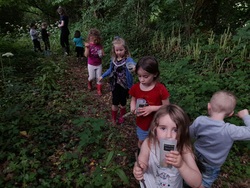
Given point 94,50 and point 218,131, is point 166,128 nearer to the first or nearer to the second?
point 218,131

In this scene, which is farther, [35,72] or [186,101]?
[35,72]

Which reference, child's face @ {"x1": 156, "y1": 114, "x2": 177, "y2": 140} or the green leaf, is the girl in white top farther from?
the green leaf

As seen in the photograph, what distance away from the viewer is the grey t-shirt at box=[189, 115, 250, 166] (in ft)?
6.42

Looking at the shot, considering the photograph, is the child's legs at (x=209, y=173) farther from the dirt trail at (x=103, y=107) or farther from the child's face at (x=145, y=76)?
the child's face at (x=145, y=76)

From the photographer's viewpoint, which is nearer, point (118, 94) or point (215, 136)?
point (215, 136)

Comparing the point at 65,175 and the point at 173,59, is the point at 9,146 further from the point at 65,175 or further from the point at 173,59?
the point at 173,59

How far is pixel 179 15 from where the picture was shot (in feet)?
25.7

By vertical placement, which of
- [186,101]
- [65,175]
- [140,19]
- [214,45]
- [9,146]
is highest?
[140,19]

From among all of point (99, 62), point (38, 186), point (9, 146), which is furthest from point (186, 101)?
point (9, 146)

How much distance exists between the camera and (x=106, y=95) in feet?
18.3

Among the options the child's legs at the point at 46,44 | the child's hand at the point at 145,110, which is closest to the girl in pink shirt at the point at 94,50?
the child's hand at the point at 145,110

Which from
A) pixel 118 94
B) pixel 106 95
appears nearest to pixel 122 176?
pixel 118 94

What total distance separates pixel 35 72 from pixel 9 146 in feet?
11.8

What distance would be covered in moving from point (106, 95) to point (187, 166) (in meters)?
4.19
